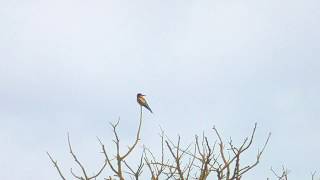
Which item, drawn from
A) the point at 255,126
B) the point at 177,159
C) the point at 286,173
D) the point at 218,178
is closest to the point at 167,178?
the point at 177,159

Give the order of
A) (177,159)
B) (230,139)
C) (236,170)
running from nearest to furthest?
(236,170) < (177,159) < (230,139)

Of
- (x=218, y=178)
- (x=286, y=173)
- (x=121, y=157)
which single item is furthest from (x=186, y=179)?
(x=286, y=173)

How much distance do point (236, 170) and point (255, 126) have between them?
0.91 meters

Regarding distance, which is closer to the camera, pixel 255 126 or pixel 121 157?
pixel 121 157

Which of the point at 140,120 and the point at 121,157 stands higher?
the point at 140,120

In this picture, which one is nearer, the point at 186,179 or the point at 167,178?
the point at 186,179

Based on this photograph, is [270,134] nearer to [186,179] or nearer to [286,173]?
[286,173]

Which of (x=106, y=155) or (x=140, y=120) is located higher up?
(x=140, y=120)

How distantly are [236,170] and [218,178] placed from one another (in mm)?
297

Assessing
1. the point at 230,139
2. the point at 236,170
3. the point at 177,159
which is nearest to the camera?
the point at 236,170

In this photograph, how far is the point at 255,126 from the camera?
651 cm

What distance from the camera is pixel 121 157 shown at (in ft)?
19.5

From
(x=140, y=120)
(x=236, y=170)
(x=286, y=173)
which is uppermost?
(x=140, y=120)

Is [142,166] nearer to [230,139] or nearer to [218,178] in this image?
[218,178]
